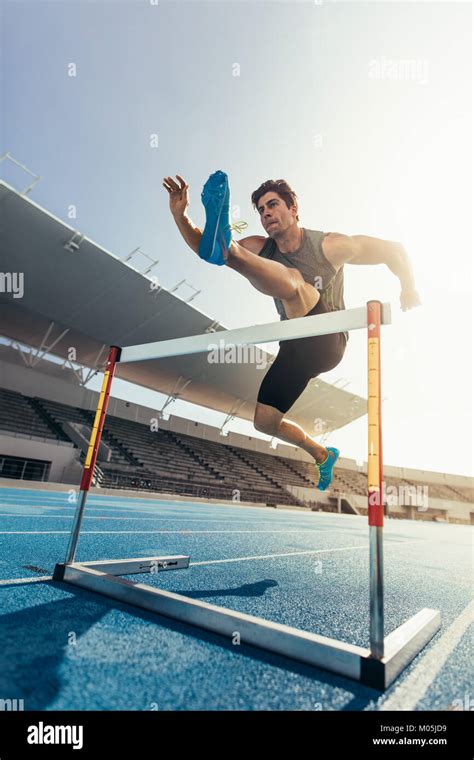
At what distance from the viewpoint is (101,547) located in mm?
2828

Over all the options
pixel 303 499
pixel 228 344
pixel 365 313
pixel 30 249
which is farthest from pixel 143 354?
pixel 303 499

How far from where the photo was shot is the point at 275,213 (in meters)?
2.18

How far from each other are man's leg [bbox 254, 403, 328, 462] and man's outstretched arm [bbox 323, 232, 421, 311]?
953 millimetres

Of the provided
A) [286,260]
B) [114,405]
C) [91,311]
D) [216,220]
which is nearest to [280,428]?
[286,260]

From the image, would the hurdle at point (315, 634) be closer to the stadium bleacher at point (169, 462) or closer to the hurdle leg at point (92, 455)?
the hurdle leg at point (92, 455)

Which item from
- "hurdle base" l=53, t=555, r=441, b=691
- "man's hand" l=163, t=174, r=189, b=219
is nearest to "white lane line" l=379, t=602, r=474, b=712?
"hurdle base" l=53, t=555, r=441, b=691

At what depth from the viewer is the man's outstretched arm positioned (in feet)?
6.67

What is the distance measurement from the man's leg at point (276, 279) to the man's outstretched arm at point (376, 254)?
231 millimetres

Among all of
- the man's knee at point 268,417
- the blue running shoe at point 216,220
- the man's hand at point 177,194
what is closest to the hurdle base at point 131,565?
the man's knee at point 268,417

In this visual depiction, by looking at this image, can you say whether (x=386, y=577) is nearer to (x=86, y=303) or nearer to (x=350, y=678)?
(x=350, y=678)

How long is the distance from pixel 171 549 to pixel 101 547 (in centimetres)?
52

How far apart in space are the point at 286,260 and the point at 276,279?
43cm

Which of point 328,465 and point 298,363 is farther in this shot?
point 328,465

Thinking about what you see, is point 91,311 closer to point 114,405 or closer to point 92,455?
point 114,405
